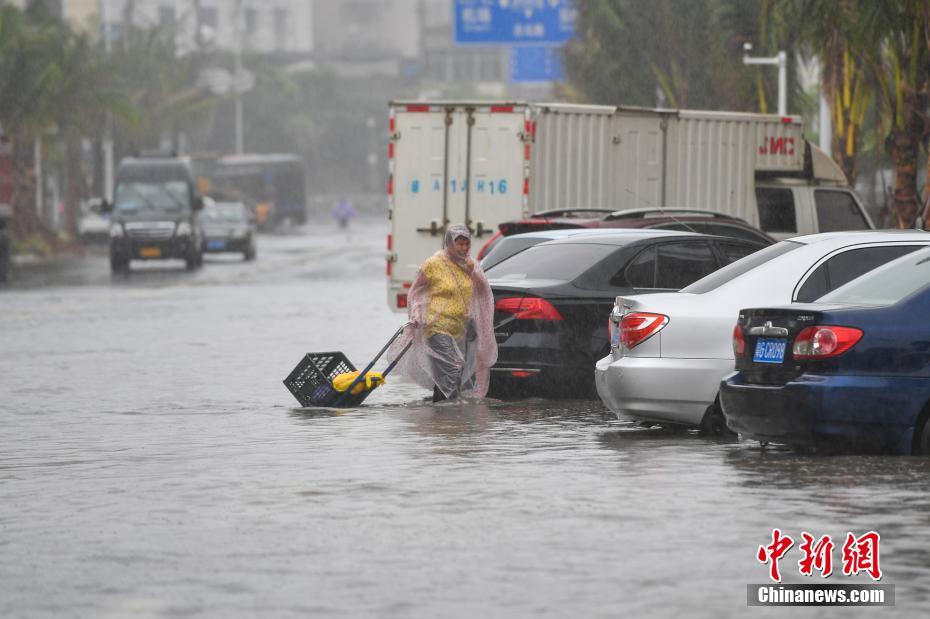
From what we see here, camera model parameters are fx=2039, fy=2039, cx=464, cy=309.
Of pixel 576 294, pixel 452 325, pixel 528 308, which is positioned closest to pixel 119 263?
pixel 452 325

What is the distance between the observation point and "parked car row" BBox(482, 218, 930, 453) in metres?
11.4

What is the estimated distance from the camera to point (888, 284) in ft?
38.5

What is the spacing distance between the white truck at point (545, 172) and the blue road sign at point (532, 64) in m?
39.4

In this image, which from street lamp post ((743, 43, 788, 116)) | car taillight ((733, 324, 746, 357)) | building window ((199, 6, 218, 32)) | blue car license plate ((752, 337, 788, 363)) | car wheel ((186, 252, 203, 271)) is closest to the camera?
blue car license plate ((752, 337, 788, 363))

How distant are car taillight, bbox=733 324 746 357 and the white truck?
10397 millimetres

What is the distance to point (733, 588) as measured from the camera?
7.93m

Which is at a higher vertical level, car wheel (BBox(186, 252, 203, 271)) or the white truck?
the white truck

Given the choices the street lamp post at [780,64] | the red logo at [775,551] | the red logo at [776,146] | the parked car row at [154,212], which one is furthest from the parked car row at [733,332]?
the parked car row at [154,212]

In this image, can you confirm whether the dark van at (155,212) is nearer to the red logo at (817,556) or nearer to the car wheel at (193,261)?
the car wheel at (193,261)

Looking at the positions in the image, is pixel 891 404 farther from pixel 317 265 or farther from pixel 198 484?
pixel 317 265

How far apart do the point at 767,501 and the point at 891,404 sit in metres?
1.59

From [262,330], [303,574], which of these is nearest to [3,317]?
[262,330]

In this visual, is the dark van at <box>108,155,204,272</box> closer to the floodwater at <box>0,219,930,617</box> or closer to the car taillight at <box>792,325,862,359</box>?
the floodwater at <box>0,219,930,617</box>

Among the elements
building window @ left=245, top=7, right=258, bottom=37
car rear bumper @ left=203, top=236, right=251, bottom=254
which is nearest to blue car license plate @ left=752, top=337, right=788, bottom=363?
car rear bumper @ left=203, top=236, right=251, bottom=254
